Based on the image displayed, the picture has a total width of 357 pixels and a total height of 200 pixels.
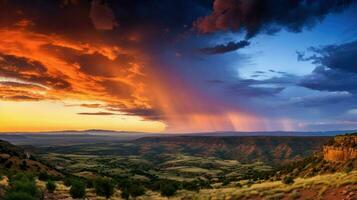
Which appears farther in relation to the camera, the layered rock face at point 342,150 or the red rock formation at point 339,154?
the layered rock face at point 342,150

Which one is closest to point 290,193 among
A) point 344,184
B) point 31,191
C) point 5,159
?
point 344,184

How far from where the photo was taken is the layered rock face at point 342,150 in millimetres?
74875

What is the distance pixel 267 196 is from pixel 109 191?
84.8 feet

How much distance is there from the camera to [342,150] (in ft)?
255

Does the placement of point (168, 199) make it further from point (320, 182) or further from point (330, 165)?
point (330, 165)

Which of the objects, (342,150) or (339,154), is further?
(339,154)

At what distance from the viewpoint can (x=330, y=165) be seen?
78.0 metres

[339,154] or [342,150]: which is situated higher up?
[342,150]

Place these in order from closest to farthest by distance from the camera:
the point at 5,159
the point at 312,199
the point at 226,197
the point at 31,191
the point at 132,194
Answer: the point at 312,199
the point at 31,191
the point at 226,197
the point at 132,194
the point at 5,159

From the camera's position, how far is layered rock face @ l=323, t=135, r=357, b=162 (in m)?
74.9

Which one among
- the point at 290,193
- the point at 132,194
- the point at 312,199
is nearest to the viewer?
the point at 312,199

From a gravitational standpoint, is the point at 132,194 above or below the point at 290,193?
below

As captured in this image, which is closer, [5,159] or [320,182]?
[320,182]

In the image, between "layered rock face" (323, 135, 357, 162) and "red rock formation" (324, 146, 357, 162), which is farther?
"layered rock face" (323, 135, 357, 162)
